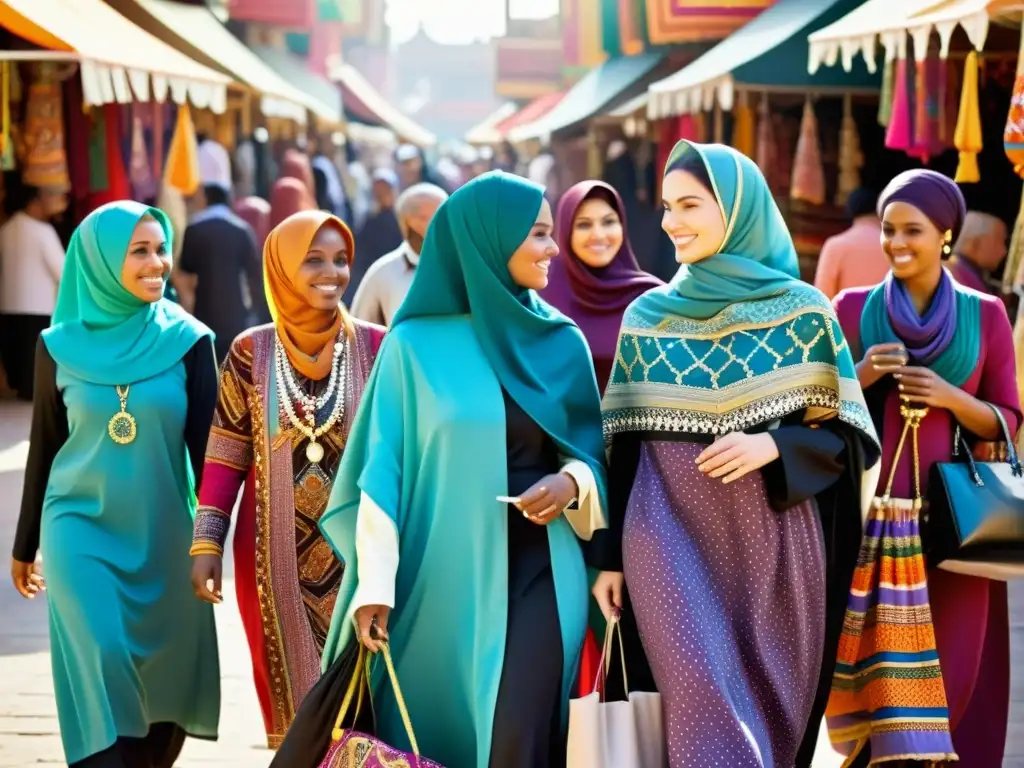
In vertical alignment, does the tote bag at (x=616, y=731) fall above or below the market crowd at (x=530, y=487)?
below

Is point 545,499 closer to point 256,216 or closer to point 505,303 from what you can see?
Answer: point 505,303

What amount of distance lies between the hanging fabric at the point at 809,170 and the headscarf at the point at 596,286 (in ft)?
21.1

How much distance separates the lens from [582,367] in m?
4.14

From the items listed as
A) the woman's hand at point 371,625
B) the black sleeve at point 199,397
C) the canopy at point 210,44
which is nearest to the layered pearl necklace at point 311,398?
the black sleeve at point 199,397

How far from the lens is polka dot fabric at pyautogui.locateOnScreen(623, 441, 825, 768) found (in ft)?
12.7

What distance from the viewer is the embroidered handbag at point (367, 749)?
3.67 meters

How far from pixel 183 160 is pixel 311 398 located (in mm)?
10427

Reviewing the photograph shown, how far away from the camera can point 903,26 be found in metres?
9.07

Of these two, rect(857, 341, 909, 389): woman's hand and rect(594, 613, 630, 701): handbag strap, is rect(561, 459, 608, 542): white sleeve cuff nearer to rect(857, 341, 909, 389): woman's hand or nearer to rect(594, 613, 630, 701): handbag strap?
rect(594, 613, 630, 701): handbag strap

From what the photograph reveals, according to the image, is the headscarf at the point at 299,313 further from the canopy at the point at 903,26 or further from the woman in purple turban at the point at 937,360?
the canopy at the point at 903,26

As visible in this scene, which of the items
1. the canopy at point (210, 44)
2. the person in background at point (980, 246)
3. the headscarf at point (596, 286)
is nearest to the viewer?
the headscarf at point (596, 286)

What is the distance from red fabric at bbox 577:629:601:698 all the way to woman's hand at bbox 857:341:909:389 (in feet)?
3.16

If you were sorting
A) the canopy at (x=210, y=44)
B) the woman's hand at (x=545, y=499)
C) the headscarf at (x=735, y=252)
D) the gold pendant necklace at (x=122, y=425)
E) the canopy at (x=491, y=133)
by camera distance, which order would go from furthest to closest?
the canopy at (x=491, y=133)
the canopy at (x=210, y=44)
the gold pendant necklace at (x=122, y=425)
the headscarf at (x=735, y=252)
the woman's hand at (x=545, y=499)

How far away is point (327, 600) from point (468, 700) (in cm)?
83
